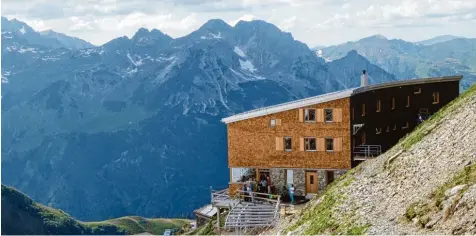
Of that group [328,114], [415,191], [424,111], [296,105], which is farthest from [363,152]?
[415,191]

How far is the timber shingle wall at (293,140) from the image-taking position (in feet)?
175

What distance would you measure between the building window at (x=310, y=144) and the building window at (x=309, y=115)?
1.48 m

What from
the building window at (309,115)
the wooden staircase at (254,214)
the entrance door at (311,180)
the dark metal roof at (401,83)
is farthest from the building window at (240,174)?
the dark metal roof at (401,83)

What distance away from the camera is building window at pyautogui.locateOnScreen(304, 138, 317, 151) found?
53463 millimetres

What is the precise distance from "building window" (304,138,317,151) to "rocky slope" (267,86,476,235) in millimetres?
13779

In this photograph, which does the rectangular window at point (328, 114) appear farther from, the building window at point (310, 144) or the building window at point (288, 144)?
the building window at point (288, 144)

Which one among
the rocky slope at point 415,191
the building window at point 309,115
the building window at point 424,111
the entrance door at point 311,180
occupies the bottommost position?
the entrance door at point 311,180

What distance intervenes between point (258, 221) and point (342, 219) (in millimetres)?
13799

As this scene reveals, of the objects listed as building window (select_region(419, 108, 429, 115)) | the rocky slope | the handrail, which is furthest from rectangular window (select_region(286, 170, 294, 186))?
building window (select_region(419, 108, 429, 115))

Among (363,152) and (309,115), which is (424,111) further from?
(309,115)

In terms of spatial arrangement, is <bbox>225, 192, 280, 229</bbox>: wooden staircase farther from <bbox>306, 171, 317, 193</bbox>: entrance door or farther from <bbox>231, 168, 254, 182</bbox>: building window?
<bbox>231, 168, 254, 182</bbox>: building window

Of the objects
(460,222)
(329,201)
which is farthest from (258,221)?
(460,222)

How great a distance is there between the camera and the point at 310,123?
53812mm

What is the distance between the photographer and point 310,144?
5362 centimetres
